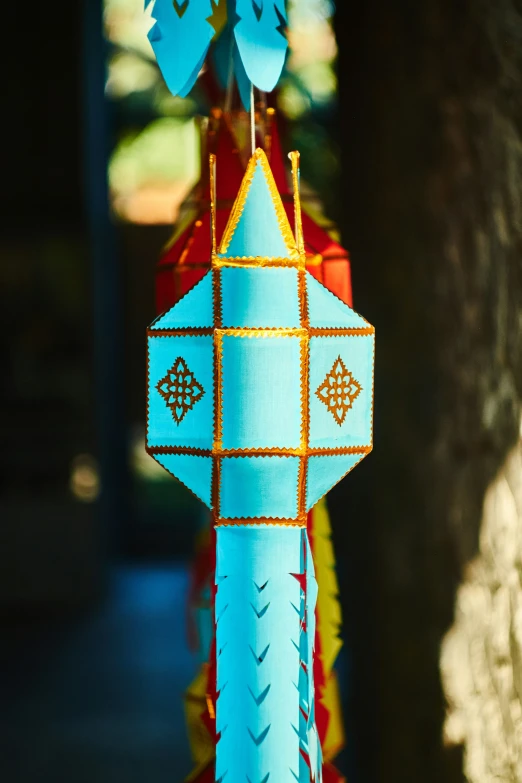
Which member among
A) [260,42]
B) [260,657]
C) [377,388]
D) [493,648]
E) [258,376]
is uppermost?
[260,42]

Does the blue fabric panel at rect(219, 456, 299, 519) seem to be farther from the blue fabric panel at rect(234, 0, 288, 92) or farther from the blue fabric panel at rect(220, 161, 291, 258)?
the blue fabric panel at rect(234, 0, 288, 92)

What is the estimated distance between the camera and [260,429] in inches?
30.5

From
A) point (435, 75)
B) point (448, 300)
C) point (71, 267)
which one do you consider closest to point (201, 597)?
point (448, 300)

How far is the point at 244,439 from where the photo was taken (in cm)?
78

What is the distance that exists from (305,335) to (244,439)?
106 millimetres

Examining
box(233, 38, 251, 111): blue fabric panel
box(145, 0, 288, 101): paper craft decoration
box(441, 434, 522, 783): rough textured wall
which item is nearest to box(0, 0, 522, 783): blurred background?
box(441, 434, 522, 783): rough textured wall

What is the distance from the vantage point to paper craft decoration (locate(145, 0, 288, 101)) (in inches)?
31.1

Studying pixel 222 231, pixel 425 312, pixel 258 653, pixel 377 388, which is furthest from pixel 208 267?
pixel 377 388

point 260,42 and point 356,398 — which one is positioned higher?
point 260,42

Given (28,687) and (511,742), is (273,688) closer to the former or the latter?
(511,742)

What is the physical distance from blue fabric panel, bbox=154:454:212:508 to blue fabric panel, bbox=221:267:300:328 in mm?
129

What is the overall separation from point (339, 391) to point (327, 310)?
0.07 metres

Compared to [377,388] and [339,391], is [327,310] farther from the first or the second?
[377,388]

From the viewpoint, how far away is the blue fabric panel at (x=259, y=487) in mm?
781
